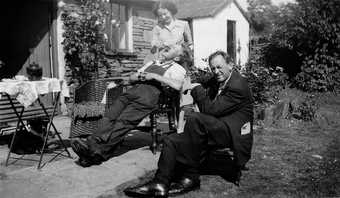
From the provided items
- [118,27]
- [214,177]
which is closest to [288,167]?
[214,177]

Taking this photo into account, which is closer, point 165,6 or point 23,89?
point 23,89

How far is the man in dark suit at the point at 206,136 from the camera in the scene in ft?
11.2

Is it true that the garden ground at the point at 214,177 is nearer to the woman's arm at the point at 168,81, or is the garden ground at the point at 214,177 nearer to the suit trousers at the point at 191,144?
the suit trousers at the point at 191,144

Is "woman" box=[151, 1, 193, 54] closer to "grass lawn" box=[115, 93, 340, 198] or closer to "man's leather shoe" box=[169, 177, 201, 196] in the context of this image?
"grass lawn" box=[115, 93, 340, 198]

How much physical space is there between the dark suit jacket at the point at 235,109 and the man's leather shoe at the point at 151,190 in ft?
2.41

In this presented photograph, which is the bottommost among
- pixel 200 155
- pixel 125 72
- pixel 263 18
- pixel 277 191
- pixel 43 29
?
pixel 277 191

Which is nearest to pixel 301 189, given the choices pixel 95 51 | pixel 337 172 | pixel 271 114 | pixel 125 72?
pixel 337 172

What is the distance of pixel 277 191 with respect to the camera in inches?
143

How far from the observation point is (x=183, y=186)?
11.5ft

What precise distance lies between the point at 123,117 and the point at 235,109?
1332 mm

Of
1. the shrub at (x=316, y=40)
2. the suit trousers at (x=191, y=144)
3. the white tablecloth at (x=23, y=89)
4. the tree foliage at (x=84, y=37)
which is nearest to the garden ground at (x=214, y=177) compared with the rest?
the suit trousers at (x=191, y=144)

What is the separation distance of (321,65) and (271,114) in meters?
5.70

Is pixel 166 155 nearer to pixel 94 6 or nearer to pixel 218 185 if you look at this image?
pixel 218 185

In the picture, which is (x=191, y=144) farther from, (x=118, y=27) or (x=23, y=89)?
(x=118, y=27)
